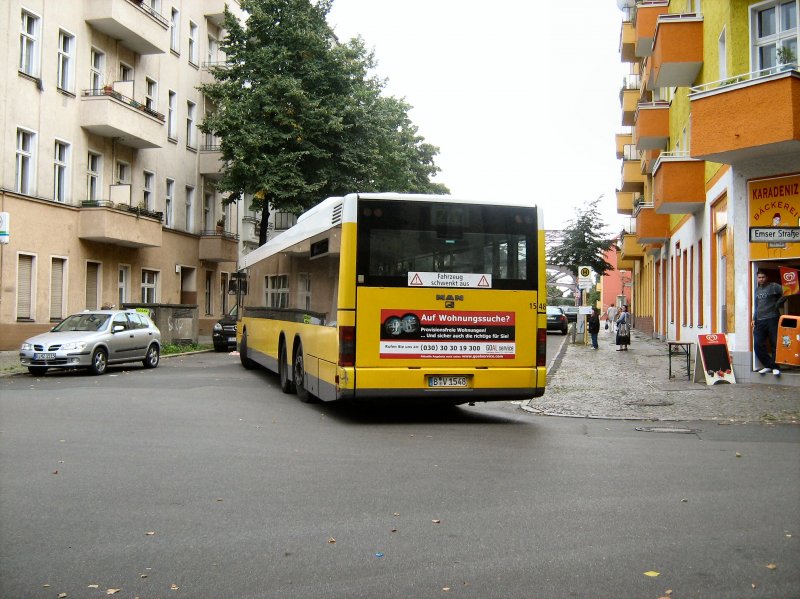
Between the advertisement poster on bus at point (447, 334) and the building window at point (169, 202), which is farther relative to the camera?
the building window at point (169, 202)

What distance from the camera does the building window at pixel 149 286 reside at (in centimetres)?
3566

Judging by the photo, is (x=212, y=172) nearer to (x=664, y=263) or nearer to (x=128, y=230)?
(x=128, y=230)

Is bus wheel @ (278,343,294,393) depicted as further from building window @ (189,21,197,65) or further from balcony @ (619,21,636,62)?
balcony @ (619,21,636,62)

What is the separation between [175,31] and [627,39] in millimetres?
20471

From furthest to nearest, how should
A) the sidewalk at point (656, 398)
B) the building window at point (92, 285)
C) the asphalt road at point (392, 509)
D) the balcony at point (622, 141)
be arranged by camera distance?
1. the balcony at point (622, 141)
2. the building window at point (92, 285)
3. the sidewalk at point (656, 398)
4. the asphalt road at point (392, 509)

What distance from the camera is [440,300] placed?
37.7 ft

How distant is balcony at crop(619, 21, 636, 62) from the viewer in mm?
39594

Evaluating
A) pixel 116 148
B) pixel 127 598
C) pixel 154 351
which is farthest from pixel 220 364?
pixel 127 598

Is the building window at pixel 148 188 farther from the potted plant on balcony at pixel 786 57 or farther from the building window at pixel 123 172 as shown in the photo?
the potted plant on balcony at pixel 786 57

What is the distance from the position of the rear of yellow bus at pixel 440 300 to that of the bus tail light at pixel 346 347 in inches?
0.5

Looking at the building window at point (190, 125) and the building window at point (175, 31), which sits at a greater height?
the building window at point (175, 31)

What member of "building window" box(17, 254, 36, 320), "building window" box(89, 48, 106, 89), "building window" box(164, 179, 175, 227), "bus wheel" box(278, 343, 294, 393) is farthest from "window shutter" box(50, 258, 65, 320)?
"bus wheel" box(278, 343, 294, 393)

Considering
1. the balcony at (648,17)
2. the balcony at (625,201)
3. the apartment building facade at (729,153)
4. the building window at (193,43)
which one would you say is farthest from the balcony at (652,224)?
the building window at (193,43)

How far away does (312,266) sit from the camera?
43.7 ft
